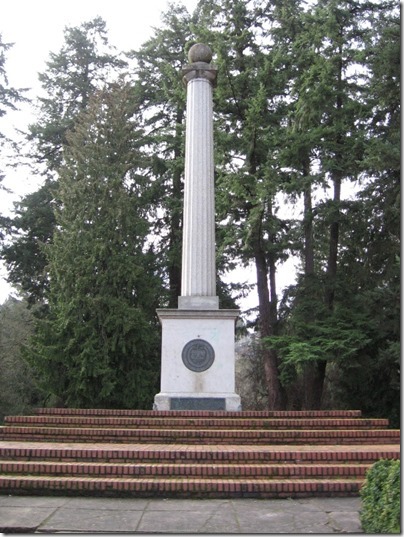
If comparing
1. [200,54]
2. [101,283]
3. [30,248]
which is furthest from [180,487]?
[30,248]

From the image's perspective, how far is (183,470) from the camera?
8.08 meters

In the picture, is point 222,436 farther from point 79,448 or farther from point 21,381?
point 21,381

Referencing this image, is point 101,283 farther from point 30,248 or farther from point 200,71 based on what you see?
point 200,71

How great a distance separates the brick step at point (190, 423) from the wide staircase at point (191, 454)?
0.02 meters

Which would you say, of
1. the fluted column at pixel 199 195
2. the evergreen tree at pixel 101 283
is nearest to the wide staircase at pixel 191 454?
the fluted column at pixel 199 195

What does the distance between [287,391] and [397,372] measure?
5.28m

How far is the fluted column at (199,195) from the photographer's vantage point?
14.6 m

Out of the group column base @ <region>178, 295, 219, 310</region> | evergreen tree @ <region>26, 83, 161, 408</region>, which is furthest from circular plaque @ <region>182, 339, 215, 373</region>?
evergreen tree @ <region>26, 83, 161, 408</region>

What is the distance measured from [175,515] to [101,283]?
14.2m

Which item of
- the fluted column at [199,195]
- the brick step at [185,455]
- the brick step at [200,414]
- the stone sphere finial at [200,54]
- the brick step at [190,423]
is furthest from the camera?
the stone sphere finial at [200,54]

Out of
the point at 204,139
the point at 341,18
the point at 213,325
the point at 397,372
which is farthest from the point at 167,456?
the point at 341,18

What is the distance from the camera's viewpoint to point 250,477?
8039 millimetres

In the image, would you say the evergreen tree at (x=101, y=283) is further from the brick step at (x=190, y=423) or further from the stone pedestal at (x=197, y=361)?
the brick step at (x=190, y=423)

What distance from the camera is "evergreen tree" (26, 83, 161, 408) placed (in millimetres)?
19219
